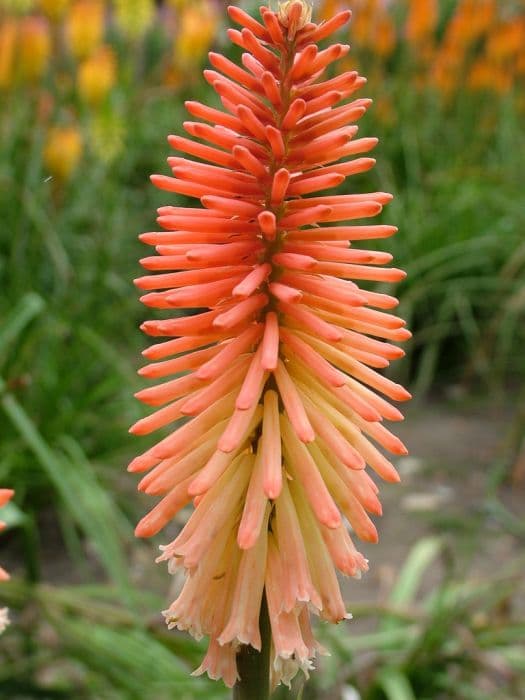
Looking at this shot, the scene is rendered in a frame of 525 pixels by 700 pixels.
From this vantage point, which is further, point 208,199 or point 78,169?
point 78,169

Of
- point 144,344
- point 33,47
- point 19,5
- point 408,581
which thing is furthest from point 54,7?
point 408,581

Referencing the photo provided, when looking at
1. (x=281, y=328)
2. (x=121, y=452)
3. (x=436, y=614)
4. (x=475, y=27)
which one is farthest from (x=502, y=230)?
(x=281, y=328)

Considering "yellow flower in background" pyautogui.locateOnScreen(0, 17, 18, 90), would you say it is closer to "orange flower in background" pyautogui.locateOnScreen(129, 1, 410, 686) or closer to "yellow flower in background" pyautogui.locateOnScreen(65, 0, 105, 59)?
"yellow flower in background" pyautogui.locateOnScreen(65, 0, 105, 59)

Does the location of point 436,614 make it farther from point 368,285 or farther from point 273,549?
point 368,285

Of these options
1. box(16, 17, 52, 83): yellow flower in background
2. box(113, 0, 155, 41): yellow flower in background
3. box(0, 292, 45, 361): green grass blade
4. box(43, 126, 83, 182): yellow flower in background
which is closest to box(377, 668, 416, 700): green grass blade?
box(0, 292, 45, 361): green grass blade

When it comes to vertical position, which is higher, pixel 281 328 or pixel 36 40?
pixel 36 40

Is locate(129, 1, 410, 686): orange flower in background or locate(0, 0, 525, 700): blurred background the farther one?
locate(0, 0, 525, 700): blurred background

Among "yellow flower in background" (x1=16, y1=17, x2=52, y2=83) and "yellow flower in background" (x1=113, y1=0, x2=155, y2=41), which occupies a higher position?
"yellow flower in background" (x1=113, y1=0, x2=155, y2=41)
